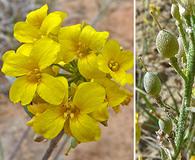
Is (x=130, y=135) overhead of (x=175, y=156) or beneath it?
beneath

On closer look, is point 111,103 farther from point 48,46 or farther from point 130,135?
point 130,135

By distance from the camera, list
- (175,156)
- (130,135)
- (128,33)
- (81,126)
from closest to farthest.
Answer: (81,126), (175,156), (130,135), (128,33)

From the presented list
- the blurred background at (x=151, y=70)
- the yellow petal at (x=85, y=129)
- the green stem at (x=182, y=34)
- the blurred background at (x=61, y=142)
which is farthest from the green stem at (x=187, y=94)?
the blurred background at (x=61, y=142)

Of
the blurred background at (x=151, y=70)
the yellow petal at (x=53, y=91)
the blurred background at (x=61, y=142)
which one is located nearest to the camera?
the yellow petal at (x=53, y=91)

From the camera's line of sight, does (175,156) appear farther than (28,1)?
No

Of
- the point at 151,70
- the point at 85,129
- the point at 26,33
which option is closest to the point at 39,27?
the point at 26,33

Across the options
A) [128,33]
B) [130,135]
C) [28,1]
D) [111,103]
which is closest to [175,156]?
[111,103]

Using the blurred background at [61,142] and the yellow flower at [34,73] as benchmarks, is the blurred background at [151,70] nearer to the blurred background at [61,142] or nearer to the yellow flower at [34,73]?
the blurred background at [61,142]

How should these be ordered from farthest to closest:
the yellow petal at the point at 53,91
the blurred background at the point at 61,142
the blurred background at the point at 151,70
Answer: the blurred background at the point at 61,142
the blurred background at the point at 151,70
the yellow petal at the point at 53,91
